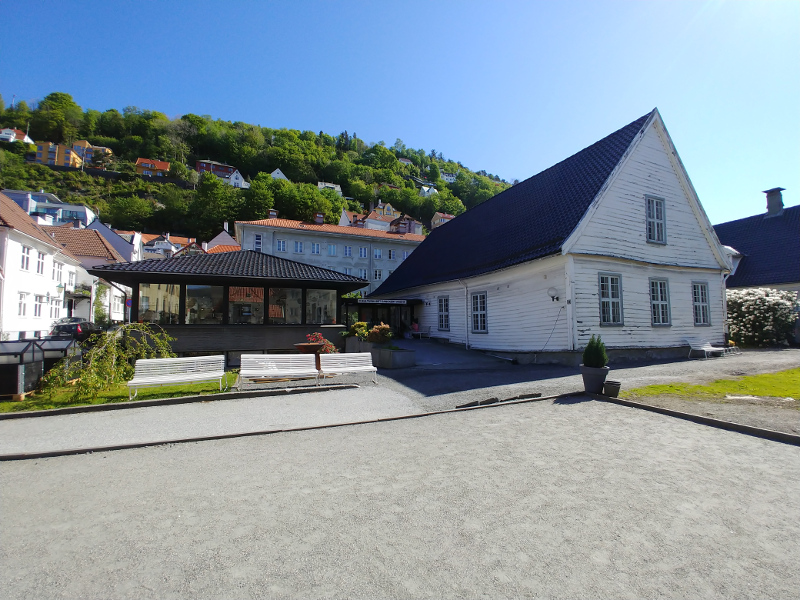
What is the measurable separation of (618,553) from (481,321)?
1620 cm

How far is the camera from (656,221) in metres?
17.2

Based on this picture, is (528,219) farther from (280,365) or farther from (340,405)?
(340,405)

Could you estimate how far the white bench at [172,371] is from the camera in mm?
9500

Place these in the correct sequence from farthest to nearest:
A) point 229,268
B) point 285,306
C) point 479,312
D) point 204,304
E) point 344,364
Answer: point 479,312, point 285,306, point 229,268, point 204,304, point 344,364

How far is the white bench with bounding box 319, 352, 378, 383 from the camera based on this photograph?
444 inches

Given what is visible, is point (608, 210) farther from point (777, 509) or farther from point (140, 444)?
point (140, 444)

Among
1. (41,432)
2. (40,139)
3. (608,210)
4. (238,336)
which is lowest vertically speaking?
(41,432)

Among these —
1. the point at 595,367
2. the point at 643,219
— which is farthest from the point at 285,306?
the point at 643,219

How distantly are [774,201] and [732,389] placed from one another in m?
28.2

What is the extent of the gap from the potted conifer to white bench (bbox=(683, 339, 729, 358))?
11.2 meters

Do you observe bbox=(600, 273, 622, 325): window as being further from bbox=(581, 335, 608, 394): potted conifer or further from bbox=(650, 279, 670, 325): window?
bbox=(581, 335, 608, 394): potted conifer

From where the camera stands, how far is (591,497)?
12.7 feet

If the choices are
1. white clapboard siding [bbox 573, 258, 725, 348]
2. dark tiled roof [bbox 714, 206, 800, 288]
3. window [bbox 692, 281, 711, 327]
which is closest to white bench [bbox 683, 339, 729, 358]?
white clapboard siding [bbox 573, 258, 725, 348]

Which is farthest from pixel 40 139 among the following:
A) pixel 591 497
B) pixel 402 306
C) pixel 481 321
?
pixel 591 497
